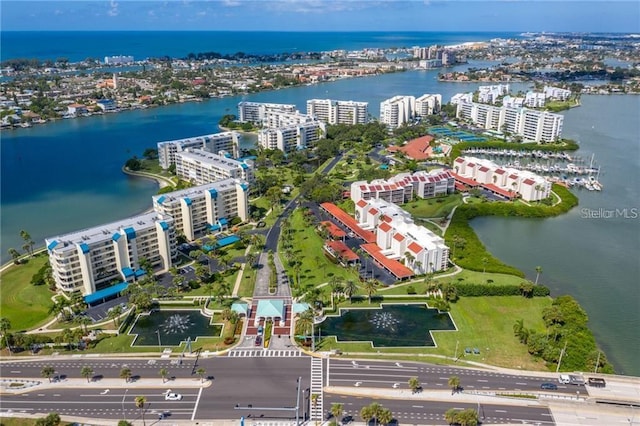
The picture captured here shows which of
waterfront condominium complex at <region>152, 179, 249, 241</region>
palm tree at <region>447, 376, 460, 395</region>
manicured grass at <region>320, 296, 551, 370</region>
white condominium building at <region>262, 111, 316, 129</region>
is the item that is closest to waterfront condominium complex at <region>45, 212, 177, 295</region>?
waterfront condominium complex at <region>152, 179, 249, 241</region>

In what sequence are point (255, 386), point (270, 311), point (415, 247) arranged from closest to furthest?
point (255, 386), point (270, 311), point (415, 247)

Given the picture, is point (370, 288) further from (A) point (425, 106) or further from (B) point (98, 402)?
Answer: (A) point (425, 106)

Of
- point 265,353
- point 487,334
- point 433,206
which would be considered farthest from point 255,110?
point 487,334

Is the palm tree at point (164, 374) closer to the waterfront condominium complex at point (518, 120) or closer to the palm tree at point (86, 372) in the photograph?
the palm tree at point (86, 372)

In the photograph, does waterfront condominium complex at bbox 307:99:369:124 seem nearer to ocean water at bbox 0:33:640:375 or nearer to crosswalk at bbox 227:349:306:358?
ocean water at bbox 0:33:640:375

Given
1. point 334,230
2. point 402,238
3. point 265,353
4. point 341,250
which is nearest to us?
point 265,353

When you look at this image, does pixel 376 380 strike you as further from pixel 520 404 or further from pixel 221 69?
pixel 221 69

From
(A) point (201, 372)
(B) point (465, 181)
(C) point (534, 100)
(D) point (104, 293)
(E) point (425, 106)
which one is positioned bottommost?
(A) point (201, 372)

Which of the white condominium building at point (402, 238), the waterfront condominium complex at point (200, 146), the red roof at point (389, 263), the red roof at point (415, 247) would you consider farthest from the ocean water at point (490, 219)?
the red roof at point (389, 263)
